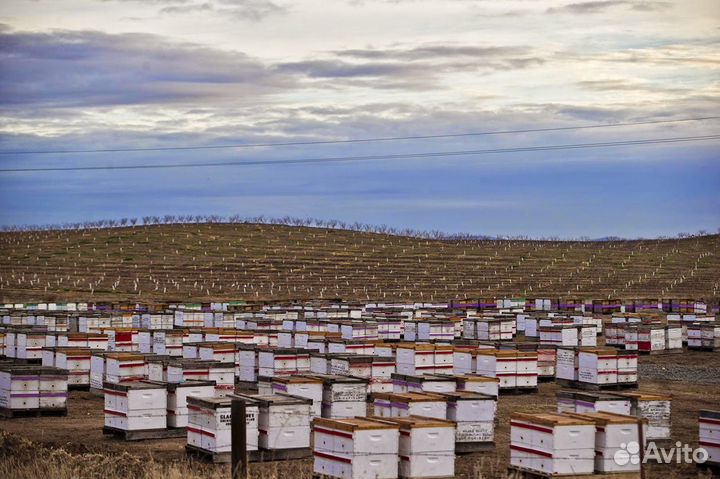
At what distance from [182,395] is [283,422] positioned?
153 inches

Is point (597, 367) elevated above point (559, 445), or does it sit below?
below

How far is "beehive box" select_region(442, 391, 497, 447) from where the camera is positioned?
929 inches

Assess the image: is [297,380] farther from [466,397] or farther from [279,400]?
[466,397]

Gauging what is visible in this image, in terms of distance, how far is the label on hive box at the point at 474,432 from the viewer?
77.6 ft

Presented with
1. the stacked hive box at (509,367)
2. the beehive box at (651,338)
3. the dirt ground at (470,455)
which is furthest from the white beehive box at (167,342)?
the beehive box at (651,338)

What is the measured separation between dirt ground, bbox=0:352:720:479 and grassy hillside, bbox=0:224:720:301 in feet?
189

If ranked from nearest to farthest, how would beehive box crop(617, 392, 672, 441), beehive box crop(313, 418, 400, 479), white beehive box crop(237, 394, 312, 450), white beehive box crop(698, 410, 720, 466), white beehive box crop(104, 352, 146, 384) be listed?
beehive box crop(313, 418, 400, 479) → white beehive box crop(698, 410, 720, 466) → white beehive box crop(237, 394, 312, 450) → beehive box crop(617, 392, 672, 441) → white beehive box crop(104, 352, 146, 384)

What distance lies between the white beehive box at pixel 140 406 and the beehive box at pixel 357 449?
6.60m

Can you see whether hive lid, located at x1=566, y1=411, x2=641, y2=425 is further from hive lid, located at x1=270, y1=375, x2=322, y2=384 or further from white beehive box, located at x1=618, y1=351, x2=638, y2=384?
white beehive box, located at x1=618, y1=351, x2=638, y2=384

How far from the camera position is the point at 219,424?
2189 cm

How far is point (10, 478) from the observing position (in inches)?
735

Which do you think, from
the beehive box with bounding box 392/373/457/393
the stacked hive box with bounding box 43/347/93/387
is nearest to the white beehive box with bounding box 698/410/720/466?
the beehive box with bounding box 392/373/457/393

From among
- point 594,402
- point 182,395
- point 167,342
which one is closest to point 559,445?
point 594,402

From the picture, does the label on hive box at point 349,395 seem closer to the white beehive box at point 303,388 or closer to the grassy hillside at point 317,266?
the white beehive box at point 303,388
